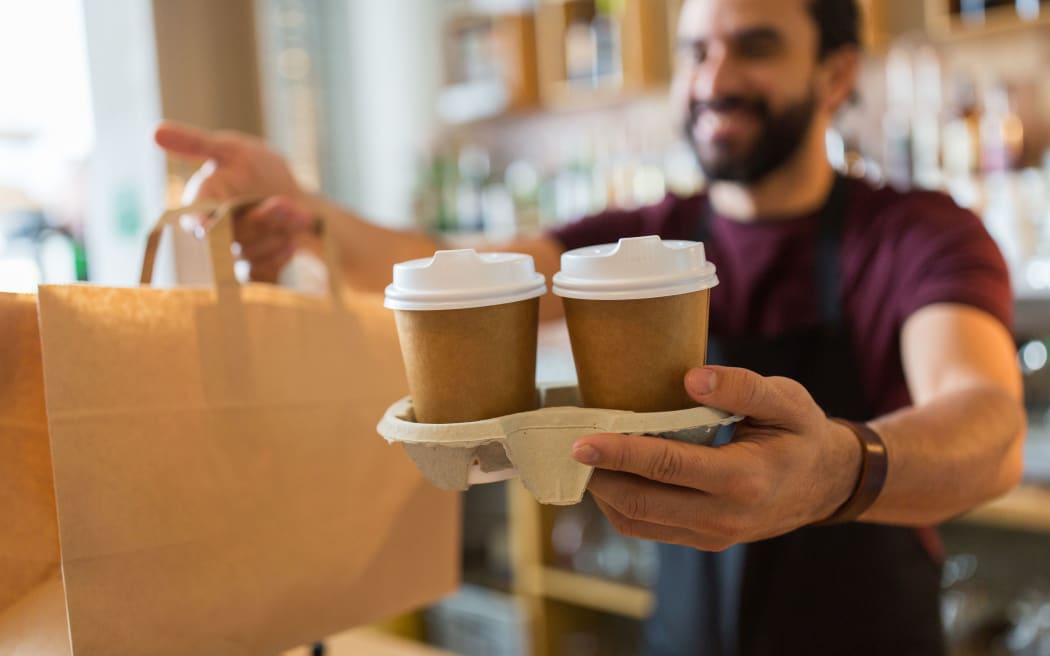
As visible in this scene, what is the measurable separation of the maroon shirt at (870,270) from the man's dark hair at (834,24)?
8.5 inches

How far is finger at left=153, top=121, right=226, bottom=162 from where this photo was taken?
94 centimetres

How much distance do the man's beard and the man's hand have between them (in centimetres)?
68

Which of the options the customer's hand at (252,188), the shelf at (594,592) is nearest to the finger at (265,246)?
the customer's hand at (252,188)

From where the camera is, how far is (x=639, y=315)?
1.82ft

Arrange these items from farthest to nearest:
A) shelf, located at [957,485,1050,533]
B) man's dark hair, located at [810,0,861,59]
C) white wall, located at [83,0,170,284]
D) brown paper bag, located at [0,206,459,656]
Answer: white wall, located at [83,0,170,284] → shelf, located at [957,485,1050,533] → man's dark hair, located at [810,0,861,59] → brown paper bag, located at [0,206,459,656]

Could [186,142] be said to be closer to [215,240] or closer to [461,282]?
[215,240]

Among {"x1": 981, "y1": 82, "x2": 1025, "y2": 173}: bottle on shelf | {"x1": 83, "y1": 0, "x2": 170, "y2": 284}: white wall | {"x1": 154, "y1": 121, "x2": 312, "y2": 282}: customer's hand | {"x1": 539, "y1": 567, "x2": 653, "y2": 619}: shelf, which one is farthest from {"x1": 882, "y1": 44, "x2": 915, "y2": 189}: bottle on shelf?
{"x1": 83, "y1": 0, "x2": 170, "y2": 284}: white wall

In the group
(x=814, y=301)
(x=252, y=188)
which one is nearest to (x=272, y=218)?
(x=252, y=188)

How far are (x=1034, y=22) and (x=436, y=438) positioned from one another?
2187 mm

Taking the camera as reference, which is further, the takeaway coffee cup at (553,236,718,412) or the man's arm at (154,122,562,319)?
the man's arm at (154,122,562,319)

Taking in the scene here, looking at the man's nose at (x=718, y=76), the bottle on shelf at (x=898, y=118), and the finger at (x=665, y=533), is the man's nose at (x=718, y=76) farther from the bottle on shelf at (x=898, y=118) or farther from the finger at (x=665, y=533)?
the bottle on shelf at (x=898, y=118)

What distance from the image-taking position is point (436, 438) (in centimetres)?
57

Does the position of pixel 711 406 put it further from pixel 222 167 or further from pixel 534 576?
pixel 534 576

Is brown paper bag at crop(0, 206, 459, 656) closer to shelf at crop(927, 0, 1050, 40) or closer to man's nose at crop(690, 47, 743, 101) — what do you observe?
man's nose at crop(690, 47, 743, 101)
